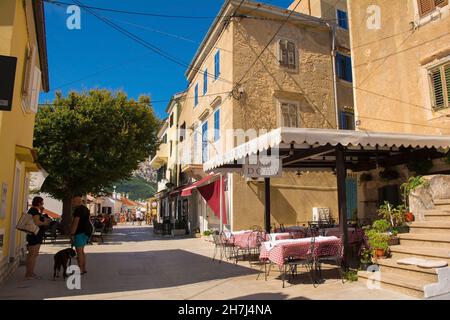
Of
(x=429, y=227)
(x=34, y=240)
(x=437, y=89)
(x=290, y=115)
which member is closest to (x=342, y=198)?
(x=429, y=227)

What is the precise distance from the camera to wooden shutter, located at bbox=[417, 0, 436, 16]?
1137cm

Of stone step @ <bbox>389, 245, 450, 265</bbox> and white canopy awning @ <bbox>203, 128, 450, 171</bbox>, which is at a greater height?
white canopy awning @ <bbox>203, 128, 450, 171</bbox>

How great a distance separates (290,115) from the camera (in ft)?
59.8

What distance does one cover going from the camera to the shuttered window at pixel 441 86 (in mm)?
10914

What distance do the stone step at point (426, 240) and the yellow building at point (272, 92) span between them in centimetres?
918

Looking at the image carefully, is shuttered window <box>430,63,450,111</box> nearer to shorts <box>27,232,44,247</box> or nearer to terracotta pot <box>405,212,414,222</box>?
terracotta pot <box>405,212,414,222</box>

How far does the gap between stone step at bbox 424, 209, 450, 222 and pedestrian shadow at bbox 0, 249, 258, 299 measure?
13.6 feet

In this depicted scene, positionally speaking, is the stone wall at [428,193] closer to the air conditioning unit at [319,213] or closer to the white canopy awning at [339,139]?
the white canopy awning at [339,139]

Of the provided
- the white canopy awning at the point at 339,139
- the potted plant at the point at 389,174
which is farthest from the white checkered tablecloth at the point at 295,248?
the potted plant at the point at 389,174

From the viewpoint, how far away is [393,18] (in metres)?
13.0

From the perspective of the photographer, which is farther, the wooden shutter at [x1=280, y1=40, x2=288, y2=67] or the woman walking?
the wooden shutter at [x1=280, y1=40, x2=288, y2=67]

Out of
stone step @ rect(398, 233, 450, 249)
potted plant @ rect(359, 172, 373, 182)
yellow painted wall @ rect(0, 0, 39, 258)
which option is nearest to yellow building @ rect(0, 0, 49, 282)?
yellow painted wall @ rect(0, 0, 39, 258)

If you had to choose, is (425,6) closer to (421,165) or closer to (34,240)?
(421,165)
